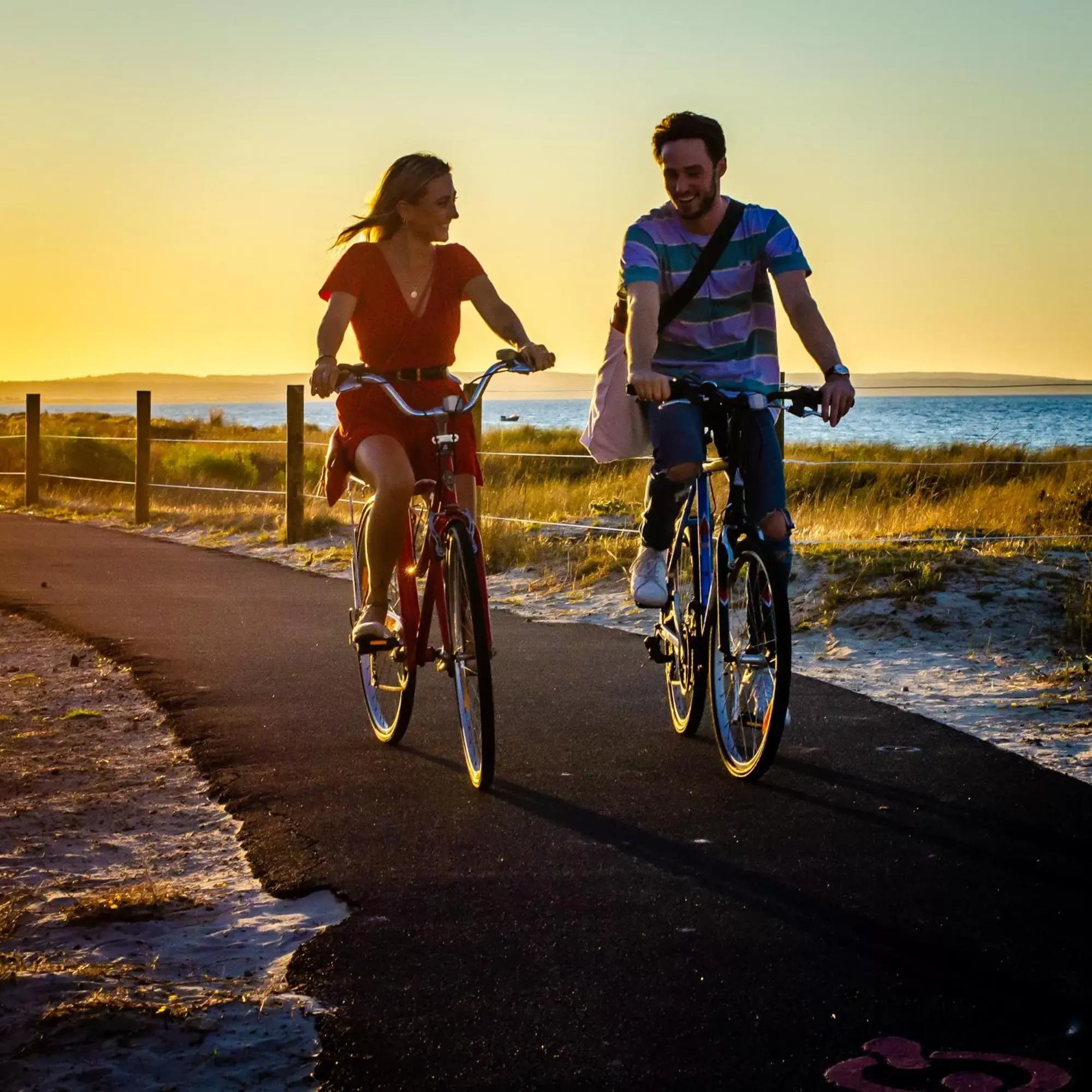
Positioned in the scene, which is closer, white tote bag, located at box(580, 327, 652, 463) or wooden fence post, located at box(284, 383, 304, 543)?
white tote bag, located at box(580, 327, 652, 463)

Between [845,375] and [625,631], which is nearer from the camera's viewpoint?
[845,375]

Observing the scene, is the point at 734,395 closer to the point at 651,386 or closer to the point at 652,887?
the point at 651,386

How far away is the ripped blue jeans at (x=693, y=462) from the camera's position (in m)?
5.29

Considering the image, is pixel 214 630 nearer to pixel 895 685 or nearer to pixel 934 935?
pixel 895 685

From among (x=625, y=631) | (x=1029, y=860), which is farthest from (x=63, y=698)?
(x=1029, y=860)

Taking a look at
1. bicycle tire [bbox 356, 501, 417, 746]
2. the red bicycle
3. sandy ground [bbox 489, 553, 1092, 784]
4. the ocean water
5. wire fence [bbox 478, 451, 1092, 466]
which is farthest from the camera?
the ocean water

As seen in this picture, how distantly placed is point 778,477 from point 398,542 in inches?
51.1

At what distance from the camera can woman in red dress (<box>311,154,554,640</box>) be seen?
5504 millimetres

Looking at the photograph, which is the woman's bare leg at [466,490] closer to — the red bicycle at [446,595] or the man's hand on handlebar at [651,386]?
the red bicycle at [446,595]

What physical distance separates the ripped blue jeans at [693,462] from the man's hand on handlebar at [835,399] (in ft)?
0.66

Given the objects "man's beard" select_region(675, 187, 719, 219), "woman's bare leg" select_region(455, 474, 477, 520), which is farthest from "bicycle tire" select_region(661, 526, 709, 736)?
"man's beard" select_region(675, 187, 719, 219)

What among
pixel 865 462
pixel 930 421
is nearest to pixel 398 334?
pixel 865 462

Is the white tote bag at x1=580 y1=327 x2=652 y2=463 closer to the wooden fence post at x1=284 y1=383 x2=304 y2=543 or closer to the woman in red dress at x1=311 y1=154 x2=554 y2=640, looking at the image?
the woman in red dress at x1=311 y1=154 x2=554 y2=640

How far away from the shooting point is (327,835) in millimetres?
4645
